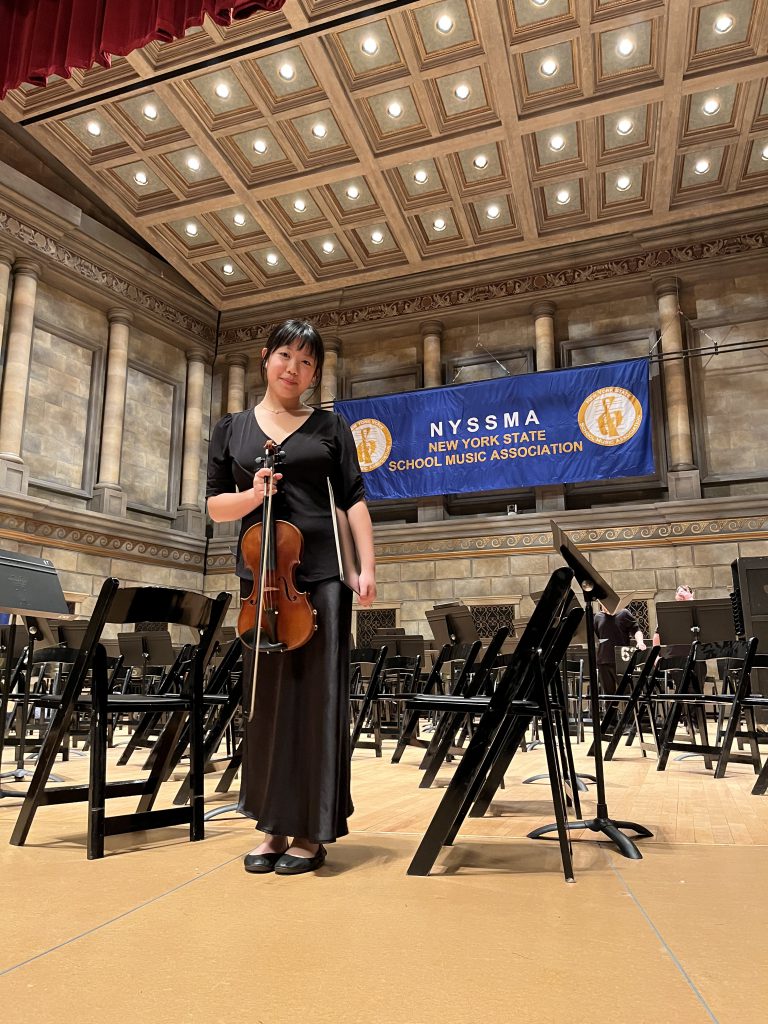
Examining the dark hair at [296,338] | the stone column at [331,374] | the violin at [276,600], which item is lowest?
the violin at [276,600]

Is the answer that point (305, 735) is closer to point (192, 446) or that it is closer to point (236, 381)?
point (192, 446)

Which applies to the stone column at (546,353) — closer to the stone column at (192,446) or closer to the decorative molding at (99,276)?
the stone column at (192,446)

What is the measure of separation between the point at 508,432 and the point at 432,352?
10.1 ft

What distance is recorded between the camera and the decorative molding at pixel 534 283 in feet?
44.5

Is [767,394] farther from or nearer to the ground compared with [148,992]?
farther from the ground

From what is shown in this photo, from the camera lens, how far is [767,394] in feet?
42.8

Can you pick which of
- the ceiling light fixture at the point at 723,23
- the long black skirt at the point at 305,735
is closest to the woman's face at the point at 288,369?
the long black skirt at the point at 305,735

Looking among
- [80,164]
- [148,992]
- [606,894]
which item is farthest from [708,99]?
[148,992]

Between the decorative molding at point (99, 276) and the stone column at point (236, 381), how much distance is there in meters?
0.77

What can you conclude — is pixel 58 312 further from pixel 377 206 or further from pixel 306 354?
pixel 306 354

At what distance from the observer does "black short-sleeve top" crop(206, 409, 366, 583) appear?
2.28m

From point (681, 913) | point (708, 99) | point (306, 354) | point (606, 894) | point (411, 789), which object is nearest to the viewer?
point (681, 913)

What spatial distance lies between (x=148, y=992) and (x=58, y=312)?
47.9ft

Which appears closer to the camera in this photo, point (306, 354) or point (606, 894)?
point (606, 894)
